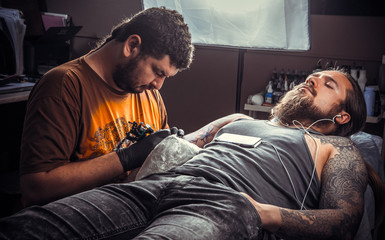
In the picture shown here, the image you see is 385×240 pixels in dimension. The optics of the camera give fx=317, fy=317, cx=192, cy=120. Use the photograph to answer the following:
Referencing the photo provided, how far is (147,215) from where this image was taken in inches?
41.7

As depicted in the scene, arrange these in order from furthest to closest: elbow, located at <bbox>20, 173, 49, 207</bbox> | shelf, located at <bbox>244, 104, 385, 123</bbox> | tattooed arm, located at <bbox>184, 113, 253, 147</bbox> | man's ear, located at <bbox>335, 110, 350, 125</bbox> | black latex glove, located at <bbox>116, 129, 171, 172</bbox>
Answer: shelf, located at <bbox>244, 104, 385, 123</bbox> → tattooed arm, located at <bbox>184, 113, 253, 147</bbox> → man's ear, located at <bbox>335, 110, 350, 125</bbox> → black latex glove, located at <bbox>116, 129, 171, 172</bbox> → elbow, located at <bbox>20, 173, 49, 207</bbox>

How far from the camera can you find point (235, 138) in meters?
1.43

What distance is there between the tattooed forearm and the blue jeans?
0.18 m

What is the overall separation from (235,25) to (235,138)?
3.87 feet

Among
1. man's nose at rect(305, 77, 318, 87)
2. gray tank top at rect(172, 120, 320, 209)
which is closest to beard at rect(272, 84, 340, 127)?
man's nose at rect(305, 77, 318, 87)

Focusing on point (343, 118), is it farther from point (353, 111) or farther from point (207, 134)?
point (207, 134)

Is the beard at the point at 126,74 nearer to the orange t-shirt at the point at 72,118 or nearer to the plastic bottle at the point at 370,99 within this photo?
the orange t-shirt at the point at 72,118

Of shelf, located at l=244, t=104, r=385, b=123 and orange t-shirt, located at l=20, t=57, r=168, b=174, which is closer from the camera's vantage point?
orange t-shirt, located at l=20, t=57, r=168, b=174

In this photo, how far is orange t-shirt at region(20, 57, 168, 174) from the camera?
116 cm

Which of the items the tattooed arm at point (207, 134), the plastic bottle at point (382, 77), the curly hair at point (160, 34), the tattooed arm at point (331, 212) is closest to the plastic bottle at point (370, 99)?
the plastic bottle at point (382, 77)

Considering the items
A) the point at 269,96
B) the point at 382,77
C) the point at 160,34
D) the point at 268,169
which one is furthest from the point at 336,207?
the point at 382,77

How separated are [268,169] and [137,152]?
56 cm

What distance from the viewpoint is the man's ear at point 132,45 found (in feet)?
4.53

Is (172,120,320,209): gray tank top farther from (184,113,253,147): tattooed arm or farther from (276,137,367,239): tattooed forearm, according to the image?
(184,113,253,147): tattooed arm
